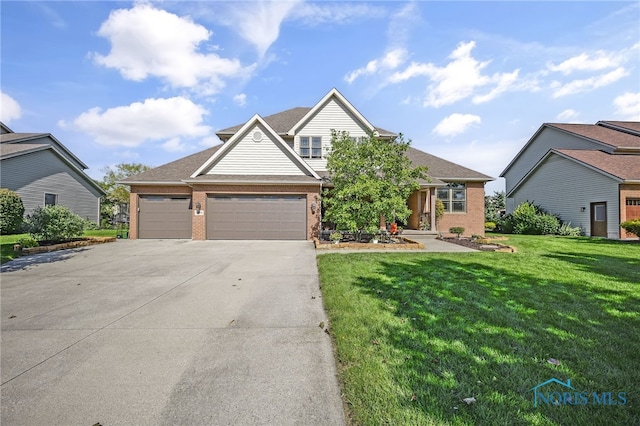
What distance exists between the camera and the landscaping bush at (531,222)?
20.6 meters

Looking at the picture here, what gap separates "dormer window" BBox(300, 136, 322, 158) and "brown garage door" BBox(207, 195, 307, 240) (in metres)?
4.26

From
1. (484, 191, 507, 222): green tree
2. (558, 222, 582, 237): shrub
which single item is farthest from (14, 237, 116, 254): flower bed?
(484, 191, 507, 222): green tree

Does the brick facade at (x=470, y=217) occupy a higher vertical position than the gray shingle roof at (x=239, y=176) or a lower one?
lower

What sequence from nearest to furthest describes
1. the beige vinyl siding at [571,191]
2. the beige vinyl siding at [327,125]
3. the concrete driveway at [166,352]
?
1. the concrete driveway at [166,352]
2. the beige vinyl siding at [571,191]
3. the beige vinyl siding at [327,125]

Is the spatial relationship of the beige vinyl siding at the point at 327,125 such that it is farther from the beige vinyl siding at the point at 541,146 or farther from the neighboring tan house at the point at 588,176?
the beige vinyl siding at the point at 541,146

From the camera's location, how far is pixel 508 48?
11305mm

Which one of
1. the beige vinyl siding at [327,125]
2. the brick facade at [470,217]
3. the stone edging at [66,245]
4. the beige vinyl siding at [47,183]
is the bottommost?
the stone edging at [66,245]

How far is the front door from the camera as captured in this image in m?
18.5

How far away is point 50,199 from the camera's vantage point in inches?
881

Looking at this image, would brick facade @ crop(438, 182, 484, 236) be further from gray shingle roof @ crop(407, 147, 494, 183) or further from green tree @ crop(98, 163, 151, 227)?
green tree @ crop(98, 163, 151, 227)

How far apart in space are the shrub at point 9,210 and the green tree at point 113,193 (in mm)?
8249

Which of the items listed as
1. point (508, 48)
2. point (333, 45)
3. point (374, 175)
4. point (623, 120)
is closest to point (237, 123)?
point (333, 45)

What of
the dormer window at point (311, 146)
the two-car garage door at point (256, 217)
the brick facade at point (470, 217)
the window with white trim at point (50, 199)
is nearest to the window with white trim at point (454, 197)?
the brick facade at point (470, 217)

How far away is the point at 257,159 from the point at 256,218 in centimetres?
327
